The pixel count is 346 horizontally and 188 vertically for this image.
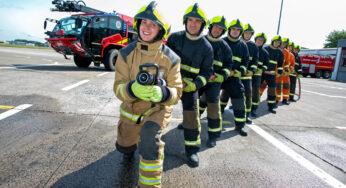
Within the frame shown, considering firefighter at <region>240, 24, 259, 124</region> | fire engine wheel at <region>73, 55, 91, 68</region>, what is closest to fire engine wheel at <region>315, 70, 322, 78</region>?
firefighter at <region>240, 24, 259, 124</region>

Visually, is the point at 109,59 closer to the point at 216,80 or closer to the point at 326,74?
the point at 216,80

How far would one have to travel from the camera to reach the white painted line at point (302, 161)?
2400 millimetres

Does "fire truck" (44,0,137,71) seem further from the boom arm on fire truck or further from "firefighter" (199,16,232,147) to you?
"firefighter" (199,16,232,147)

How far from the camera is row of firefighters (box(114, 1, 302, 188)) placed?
5.85 ft

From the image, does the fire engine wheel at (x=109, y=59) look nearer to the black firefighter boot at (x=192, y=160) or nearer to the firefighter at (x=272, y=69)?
the firefighter at (x=272, y=69)

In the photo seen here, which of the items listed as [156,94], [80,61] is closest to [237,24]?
[156,94]

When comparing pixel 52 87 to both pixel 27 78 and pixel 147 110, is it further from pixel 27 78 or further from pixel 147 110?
pixel 147 110

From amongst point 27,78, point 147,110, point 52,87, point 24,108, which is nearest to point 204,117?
point 147,110

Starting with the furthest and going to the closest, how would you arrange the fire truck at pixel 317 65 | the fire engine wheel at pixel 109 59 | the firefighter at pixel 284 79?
1. the fire truck at pixel 317 65
2. the fire engine wheel at pixel 109 59
3. the firefighter at pixel 284 79

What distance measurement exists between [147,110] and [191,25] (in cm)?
136

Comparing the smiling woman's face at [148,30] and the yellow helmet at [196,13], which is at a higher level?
the yellow helmet at [196,13]

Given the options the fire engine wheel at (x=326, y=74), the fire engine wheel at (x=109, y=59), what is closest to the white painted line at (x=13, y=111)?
the fire engine wheel at (x=109, y=59)

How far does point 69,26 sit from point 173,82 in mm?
9568

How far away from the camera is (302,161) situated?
288 centimetres
